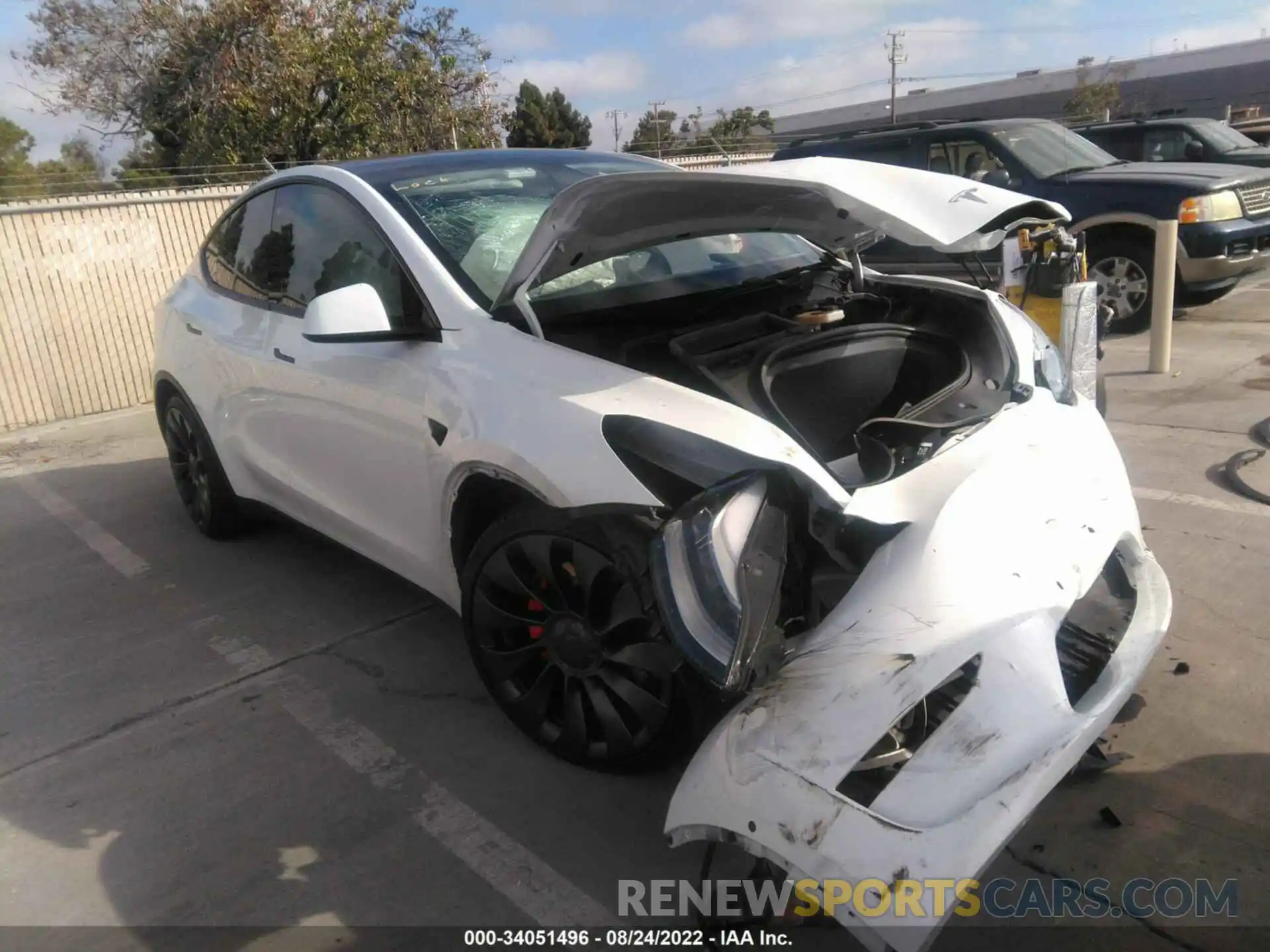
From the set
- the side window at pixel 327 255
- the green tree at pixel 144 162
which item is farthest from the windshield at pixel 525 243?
the green tree at pixel 144 162

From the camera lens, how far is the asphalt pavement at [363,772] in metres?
2.49

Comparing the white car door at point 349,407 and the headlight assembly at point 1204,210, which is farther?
the headlight assembly at point 1204,210

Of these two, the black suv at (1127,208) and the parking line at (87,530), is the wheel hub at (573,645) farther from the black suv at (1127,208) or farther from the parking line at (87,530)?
the black suv at (1127,208)

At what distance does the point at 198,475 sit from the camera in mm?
4941

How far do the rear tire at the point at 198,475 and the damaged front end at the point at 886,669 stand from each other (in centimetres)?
326

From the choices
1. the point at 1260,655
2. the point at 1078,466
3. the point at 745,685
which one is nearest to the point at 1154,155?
the point at 1260,655

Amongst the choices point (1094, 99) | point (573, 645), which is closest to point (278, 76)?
point (573, 645)

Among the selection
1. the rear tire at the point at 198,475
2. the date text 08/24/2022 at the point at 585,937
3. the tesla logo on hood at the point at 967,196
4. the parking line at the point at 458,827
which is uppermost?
the tesla logo on hood at the point at 967,196

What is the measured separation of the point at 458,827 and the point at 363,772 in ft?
1.48

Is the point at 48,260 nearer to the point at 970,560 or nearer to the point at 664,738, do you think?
the point at 664,738

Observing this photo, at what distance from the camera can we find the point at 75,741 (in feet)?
11.0

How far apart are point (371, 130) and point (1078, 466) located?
1470 cm

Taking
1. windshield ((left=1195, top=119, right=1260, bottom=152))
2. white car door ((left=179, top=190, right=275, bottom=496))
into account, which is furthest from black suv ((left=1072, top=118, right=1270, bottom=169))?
white car door ((left=179, top=190, right=275, bottom=496))

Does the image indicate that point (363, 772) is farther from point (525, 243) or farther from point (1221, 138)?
point (1221, 138)
